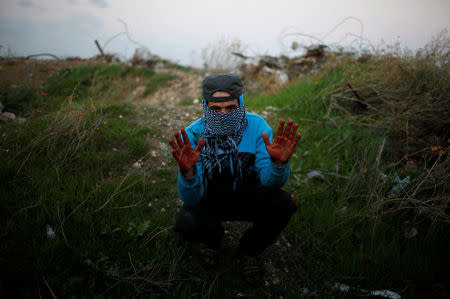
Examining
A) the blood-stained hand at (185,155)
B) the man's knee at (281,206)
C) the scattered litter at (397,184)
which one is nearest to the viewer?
the blood-stained hand at (185,155)

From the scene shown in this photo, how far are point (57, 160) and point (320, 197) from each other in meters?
3.16

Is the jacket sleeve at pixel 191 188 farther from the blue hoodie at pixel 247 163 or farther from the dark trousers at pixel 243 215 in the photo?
the dark trousers at pixel 243 215

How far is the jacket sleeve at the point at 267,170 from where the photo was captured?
1497 mm

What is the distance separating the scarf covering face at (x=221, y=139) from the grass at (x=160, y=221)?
2.67 feet

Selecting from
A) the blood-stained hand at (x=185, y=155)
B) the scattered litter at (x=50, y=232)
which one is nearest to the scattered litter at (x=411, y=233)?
the blood-stained hand at (x=185, y=155)

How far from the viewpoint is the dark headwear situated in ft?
5.47

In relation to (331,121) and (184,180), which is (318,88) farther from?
(184,180)

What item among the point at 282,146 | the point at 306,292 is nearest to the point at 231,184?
the point at 282,146

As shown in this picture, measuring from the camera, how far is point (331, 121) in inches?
150

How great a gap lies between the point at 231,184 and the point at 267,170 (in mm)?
345

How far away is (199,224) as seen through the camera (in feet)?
5.37

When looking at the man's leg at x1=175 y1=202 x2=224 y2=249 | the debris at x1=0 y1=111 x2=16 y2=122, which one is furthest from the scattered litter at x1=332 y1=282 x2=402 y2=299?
the debris at x1=0 y1=111 x2=16 y2=122

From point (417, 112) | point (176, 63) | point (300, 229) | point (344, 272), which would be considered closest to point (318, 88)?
point (417, 112)

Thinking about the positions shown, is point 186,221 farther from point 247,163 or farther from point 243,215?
point 247,163
